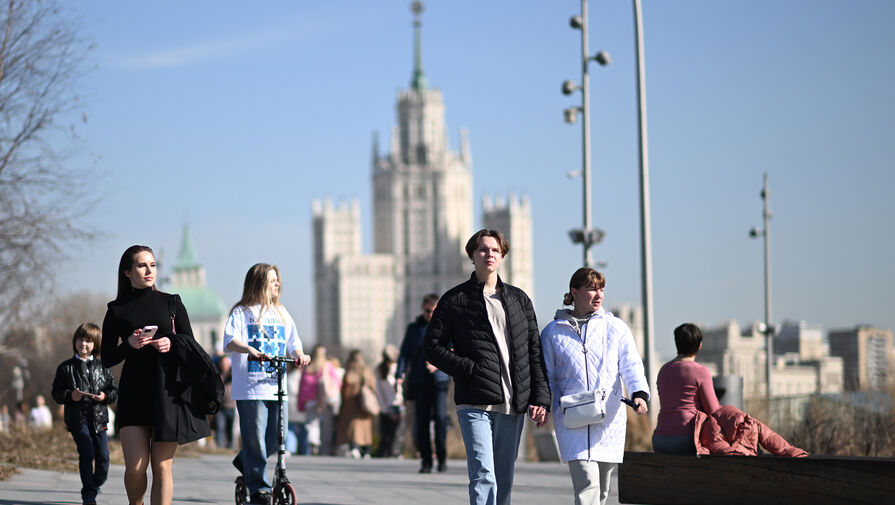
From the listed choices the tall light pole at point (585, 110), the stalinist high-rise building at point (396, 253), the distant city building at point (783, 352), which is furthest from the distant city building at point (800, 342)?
the tall light pole at point (585, 110)

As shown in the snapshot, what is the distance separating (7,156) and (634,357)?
8.53 m

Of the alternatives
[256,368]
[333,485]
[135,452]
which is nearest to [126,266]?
[135,452]

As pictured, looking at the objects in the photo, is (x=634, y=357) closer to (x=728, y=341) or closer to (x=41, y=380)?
(x=41, y=380)

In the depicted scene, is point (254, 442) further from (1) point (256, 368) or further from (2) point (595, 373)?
(2) point (595, 373)

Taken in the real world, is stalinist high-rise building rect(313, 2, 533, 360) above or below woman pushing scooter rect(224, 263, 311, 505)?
above

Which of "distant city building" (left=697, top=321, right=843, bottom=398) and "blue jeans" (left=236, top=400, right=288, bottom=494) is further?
"distant city building" (left=697, top=321, right=843, bottom=398)

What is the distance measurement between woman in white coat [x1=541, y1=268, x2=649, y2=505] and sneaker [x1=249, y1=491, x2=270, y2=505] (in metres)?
2.23

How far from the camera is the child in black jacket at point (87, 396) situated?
966 centimetres

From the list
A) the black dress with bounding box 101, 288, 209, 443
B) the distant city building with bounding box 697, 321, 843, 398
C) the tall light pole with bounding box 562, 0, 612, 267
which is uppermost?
the tall light pole with bounding box 562, 0, 612, 267

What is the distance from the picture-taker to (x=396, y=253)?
19562cm

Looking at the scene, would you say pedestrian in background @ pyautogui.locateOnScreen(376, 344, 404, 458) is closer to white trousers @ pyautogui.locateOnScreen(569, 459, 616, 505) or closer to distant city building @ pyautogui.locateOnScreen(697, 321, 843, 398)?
white trousers @ pyautogui.locateOnScreen(569, 459, 616, 505)

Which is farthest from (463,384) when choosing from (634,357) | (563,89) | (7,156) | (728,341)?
(728,341)

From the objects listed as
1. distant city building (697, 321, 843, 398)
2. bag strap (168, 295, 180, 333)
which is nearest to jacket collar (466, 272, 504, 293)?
bag strap (168, 295, 180, 333)

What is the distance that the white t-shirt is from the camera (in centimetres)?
900
